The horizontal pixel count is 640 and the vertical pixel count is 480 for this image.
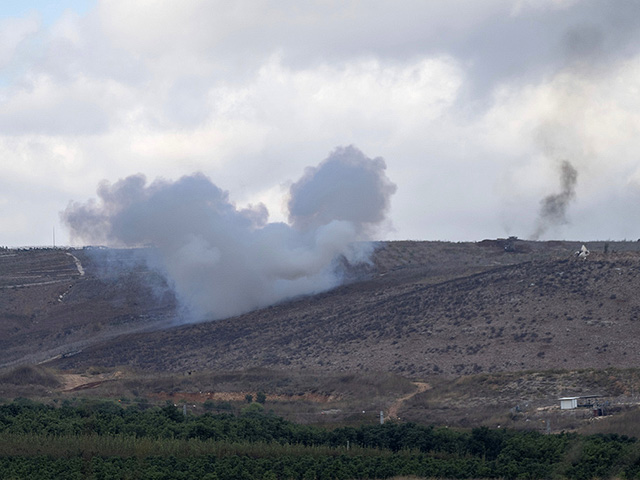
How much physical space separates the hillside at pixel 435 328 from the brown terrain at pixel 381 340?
0.18m

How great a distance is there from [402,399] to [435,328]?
20256mm

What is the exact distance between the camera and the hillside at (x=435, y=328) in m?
61.3

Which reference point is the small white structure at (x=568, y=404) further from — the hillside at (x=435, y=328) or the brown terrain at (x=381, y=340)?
the hillside at (x=435, y=328)

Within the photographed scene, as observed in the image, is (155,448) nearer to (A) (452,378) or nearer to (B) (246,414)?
(B) (246,414)

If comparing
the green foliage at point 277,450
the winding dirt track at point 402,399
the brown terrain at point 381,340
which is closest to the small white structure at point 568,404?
the brown terrain at point 381,340

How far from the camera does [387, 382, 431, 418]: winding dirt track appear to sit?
47866 millimetres

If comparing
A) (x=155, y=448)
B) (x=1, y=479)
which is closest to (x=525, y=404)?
(x=155, y=448)

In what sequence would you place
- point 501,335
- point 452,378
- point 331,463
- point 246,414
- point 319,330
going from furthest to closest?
point 319,330
point 501,335
point 452,378
point 246,414
point 331,463

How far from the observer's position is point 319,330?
261 feet

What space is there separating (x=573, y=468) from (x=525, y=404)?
1680cm

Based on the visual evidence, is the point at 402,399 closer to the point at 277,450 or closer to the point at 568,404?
the point at 568,404

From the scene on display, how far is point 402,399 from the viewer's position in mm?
51969

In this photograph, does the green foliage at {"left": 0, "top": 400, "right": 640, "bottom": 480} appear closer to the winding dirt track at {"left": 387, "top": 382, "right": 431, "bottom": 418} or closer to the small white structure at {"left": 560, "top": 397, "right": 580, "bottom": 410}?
the small white structure at {"left": 560, "top": 397, "right": 580, "bottom": 410}

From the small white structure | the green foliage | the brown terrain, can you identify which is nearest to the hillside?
the brown terrain
